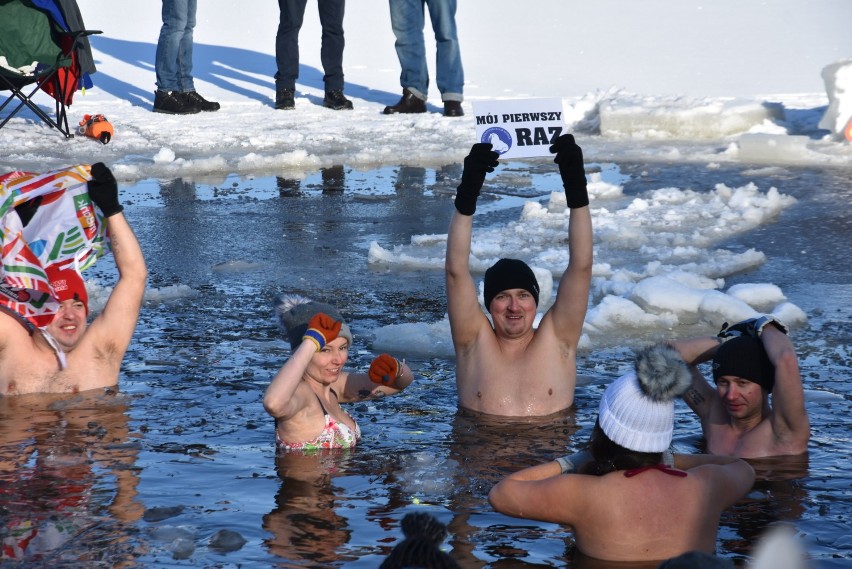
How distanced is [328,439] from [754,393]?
1.68 meters

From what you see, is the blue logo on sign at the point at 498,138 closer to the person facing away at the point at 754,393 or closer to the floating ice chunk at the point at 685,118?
the person facing away at the point at 754,393

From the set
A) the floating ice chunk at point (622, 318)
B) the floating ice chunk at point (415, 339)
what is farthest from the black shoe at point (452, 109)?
the floating ice chunk at point (415, 339)

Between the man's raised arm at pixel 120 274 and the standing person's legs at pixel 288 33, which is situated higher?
the standing person's legs at pixel 288 33

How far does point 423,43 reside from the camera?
511 inches

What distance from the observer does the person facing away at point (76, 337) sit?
5297 millimetres

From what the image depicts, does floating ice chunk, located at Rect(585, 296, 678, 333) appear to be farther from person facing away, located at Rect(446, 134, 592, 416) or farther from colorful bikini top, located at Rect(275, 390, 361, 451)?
colorful bikini top, located at Rect(275, 390, 361, 451)

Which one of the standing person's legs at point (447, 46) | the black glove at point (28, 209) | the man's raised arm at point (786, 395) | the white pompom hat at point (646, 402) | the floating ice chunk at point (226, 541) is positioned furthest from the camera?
the standing person's legs at point (447, 46)

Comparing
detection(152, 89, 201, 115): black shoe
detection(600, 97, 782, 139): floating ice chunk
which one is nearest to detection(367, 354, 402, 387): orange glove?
detection(600, 97, 782, 139): floating ice chunk

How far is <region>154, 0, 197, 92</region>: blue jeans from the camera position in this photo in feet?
40.8

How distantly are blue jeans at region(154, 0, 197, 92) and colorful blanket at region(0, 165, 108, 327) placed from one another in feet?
24.6

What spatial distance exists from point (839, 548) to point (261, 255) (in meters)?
4.94

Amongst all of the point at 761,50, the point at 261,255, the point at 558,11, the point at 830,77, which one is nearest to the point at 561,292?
the point at 261,255

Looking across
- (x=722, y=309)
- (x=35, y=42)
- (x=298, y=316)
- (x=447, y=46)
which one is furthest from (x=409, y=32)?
(x=298, y=316)

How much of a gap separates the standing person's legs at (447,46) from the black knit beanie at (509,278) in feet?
25.8
